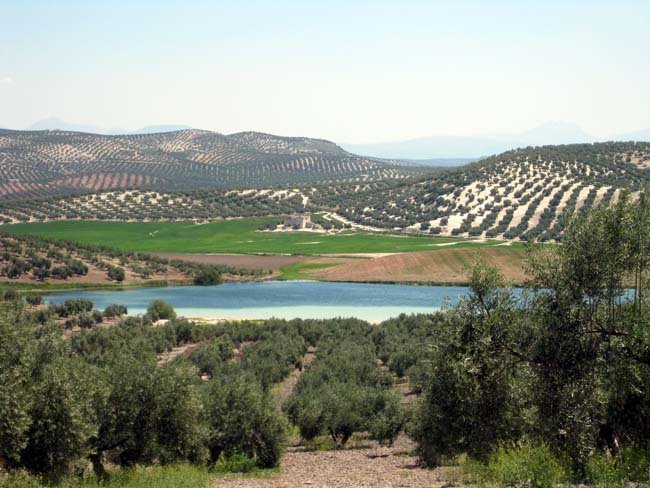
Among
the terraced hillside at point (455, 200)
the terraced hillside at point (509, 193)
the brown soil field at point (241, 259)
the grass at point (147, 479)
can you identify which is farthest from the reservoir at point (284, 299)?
the grass at point (147, 479)

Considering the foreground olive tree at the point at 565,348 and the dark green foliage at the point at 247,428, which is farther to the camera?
the dark green foliage at the point at 247,428

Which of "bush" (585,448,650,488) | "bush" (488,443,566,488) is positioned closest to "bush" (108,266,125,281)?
"bush" (488,443,566,488)

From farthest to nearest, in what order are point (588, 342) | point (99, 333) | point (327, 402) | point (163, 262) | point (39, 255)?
1. point (163, 262)
2. point (39, 255)
3. point (99, 333)
4. point (327, 402)
5. point (588, 342)

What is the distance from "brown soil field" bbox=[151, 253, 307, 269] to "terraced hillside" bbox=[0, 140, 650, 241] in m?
35.0

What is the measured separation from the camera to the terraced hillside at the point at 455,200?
143 meters

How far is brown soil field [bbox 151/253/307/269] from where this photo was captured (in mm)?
120438

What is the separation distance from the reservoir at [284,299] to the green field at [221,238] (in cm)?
2316

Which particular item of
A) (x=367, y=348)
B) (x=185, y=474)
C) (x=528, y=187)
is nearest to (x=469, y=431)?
(x=185, y=474)

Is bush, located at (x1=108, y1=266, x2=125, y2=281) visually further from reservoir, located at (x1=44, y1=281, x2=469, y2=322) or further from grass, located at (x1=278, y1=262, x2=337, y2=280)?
grass, located at (x1=278, y1=262, x2=337, y2=280)

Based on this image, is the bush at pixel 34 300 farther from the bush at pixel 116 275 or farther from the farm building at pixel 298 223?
the farm building at pixel 298 223

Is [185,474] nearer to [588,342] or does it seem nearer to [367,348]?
[588,342]

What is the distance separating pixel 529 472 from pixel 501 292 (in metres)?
6.27

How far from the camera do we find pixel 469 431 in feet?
80.4

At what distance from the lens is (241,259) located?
411 feet
